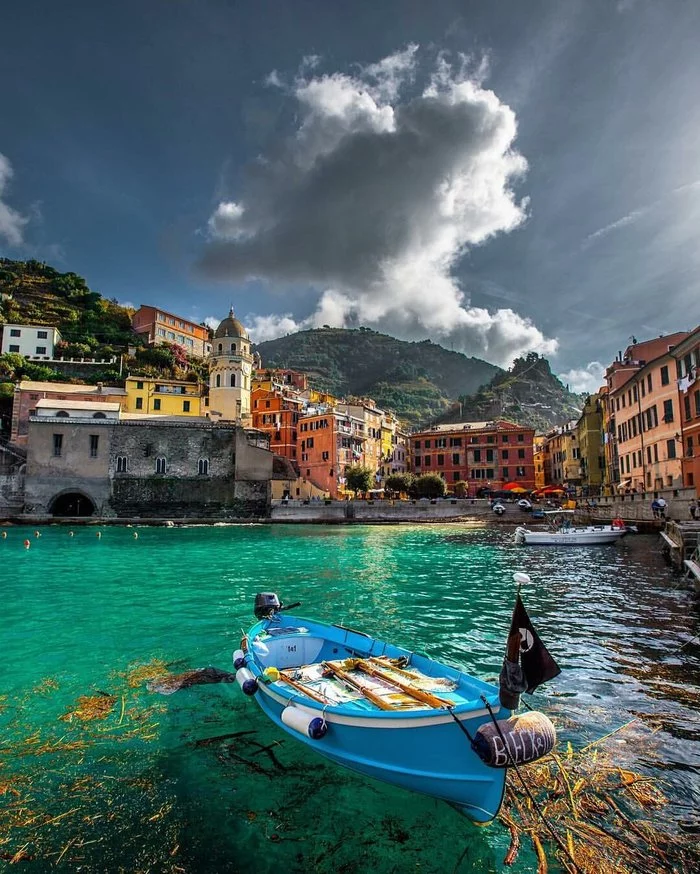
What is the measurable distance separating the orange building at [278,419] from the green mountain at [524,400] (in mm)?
56946

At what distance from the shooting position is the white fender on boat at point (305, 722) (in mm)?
5090

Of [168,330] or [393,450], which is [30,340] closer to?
[168,330]

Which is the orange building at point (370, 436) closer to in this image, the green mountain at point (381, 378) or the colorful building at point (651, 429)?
the colorful building at point (651, 429)

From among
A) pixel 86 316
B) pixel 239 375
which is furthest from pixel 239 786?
pixel 86 316

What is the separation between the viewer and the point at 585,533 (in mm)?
28000

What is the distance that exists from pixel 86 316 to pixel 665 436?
77.3 metres

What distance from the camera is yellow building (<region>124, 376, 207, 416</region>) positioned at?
199 feet

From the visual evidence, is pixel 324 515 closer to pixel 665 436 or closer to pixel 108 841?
pixel 665 436

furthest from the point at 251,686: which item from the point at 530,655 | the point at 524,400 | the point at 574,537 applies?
the point at 524,400

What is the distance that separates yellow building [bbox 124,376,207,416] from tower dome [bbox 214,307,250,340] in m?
7.58

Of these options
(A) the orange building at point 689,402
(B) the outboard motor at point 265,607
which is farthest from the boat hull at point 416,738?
(A) the orange building at point 689,402

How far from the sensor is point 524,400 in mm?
133625

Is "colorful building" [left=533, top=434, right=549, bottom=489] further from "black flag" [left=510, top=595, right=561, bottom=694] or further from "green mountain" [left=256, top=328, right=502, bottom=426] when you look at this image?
"black flag" [left=510, top=595, right=561, bottom=694]

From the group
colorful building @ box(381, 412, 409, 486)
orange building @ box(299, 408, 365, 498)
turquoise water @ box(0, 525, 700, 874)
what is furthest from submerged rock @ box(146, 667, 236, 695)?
colorful building @ box(381, 412, 409, 486)
